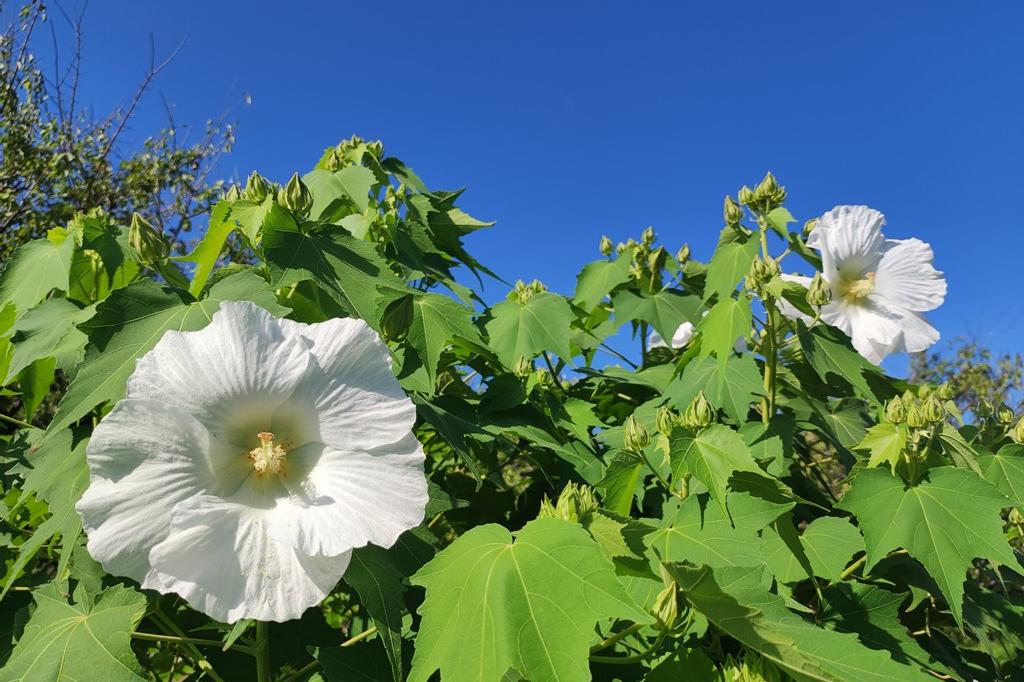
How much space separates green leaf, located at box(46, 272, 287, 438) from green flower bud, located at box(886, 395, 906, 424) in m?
1.52

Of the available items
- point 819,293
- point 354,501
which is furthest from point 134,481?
point 819,293

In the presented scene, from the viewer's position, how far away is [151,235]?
59.1 inches

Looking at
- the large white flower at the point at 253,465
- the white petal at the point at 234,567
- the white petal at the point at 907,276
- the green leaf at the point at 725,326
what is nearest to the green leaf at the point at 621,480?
the green leaf at the point at 725,326

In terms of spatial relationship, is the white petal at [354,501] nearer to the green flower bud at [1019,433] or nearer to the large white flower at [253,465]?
the large white flower at [253,465]

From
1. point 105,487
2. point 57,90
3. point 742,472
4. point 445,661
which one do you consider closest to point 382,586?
point 445,661

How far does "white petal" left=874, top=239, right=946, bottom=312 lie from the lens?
8.66 feet

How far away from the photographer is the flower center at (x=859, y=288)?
2631 millimetres

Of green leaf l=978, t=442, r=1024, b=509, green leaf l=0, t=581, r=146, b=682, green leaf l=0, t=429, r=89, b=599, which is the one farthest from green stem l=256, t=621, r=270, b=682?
green leaf l=978, t=442, r=1024, b=509

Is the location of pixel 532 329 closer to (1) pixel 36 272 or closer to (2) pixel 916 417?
(2) pixel 916 417

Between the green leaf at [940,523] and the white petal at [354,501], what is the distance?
3.44 ft

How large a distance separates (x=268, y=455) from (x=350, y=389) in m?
0.19

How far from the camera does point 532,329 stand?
2.40 meters

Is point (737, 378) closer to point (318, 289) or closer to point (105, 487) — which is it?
point (318, 289)

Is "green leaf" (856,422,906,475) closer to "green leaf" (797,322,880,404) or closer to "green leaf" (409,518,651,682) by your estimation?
"green leaf" (797,322,880,404)
